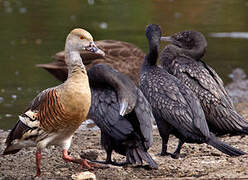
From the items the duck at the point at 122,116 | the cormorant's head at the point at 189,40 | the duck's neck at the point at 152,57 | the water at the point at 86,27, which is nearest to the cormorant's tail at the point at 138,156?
the duck at the point at 122,116

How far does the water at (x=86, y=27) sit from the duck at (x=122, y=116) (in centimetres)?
311

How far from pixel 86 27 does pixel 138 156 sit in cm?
1027

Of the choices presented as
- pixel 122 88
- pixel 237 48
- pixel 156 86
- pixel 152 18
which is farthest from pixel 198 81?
pixel 152 18

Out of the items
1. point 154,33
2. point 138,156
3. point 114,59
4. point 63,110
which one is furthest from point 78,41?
point 114,59

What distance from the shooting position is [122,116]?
660 cm

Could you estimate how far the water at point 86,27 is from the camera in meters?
12.4

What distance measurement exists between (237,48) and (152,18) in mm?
4220

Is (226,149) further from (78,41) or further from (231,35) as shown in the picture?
(231,35)

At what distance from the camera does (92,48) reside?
20.9 ft

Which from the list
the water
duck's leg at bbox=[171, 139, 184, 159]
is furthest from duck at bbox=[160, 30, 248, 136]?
the water

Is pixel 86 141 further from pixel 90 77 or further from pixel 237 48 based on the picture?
pixel 237 48

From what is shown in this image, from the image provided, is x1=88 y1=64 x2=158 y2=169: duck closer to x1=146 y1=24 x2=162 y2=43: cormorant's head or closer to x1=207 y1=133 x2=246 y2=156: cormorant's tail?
x1=207 y1=133 x2=246 y2=156: cormorant's tail

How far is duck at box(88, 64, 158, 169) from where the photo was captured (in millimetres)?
6504

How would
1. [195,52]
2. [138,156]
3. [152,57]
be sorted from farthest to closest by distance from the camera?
1. [195,52]
2. [152,57]
3. [138,156]
